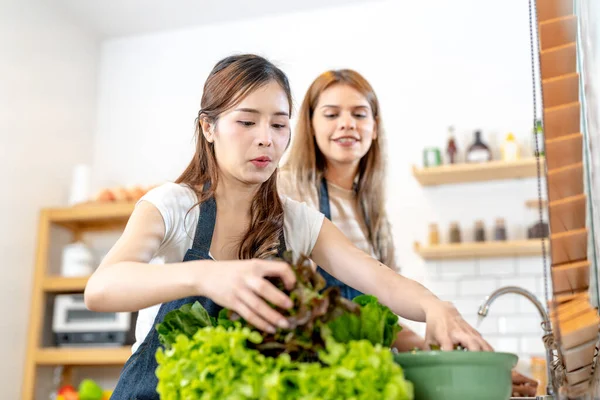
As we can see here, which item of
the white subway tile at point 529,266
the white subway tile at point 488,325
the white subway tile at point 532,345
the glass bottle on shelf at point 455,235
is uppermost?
the glass bottle on shelf at point 455,235

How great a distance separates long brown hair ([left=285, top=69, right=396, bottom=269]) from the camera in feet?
6.73

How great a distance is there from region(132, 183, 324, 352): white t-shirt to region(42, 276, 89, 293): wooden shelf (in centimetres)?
264

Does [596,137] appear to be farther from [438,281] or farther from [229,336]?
[438,281]

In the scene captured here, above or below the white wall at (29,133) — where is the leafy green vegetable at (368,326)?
below

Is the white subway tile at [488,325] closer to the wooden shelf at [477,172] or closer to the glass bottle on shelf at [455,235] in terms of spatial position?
the glass bottle on shelf at [455,235]

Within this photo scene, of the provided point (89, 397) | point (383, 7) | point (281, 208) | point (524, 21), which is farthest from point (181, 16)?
point (281, 208)

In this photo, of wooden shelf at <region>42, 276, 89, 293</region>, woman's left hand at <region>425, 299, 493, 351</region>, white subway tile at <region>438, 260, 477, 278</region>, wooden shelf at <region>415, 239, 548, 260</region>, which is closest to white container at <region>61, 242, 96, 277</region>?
wooden shelf at <region>42, 276, 89, 293</region>

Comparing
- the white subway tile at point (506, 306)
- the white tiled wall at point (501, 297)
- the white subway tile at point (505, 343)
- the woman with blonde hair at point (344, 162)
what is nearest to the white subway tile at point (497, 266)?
the white tiled wall at point (501, 297)

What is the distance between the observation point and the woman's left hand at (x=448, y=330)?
0.89 meters

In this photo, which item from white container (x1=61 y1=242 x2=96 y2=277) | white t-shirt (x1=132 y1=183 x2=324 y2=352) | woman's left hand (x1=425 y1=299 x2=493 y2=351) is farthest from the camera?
white container (x1=61 y1=242 x2=96 y2=277)

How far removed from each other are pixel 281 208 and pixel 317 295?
0.65 m

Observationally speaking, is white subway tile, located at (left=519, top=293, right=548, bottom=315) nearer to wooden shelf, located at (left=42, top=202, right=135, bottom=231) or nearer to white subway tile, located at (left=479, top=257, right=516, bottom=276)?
white subway tile, located at (left=479, top=257, right=516, bottom=276)

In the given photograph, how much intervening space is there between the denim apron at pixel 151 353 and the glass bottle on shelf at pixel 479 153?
2.65m

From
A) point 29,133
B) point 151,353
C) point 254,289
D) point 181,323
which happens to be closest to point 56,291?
point 29,133
